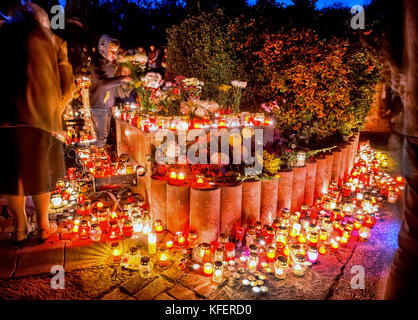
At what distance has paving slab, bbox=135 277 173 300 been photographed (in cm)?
294

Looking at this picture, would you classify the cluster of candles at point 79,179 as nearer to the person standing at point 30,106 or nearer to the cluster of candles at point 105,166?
the cluster of candles at point 105,166

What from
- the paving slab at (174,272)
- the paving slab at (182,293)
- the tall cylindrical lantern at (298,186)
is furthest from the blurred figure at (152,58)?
the paving slab at (182,293)

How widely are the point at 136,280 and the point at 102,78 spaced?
5745 mm

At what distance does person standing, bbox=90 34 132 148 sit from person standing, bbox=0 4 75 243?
3.24 metres

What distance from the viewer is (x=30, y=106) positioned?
3260 mm

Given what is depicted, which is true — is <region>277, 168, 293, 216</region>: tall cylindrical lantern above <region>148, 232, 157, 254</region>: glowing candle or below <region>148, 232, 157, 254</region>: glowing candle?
above

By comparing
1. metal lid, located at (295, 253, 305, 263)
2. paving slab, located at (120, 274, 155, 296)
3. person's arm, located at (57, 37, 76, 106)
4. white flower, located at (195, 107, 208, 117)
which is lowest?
paving slab, located at (120, 274, 155, 296)

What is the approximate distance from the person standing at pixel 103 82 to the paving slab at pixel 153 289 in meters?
5.12

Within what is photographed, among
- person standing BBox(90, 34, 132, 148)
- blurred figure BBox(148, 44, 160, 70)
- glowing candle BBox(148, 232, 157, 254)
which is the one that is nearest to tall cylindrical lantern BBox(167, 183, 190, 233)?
glowing candle BBox(148, 232, 157, 254)

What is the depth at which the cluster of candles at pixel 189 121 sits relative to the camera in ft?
17.7

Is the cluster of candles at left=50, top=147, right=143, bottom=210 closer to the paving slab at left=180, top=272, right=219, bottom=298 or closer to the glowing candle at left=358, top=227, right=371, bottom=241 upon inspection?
the paving slab at left=180, top=272, right=219, bottom=298

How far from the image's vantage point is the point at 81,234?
405cm
